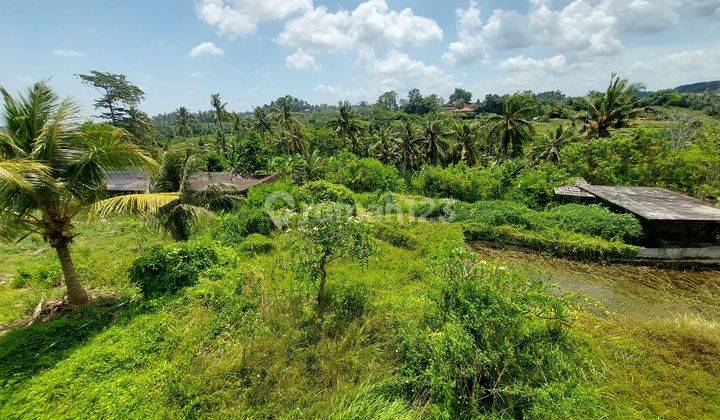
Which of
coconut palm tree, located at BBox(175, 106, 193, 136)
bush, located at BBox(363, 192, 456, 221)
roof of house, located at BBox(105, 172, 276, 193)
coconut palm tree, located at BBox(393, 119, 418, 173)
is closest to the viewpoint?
bush, located at BBox(363, 192, 456, 221)

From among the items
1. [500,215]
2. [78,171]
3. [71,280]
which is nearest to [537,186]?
[500,215]

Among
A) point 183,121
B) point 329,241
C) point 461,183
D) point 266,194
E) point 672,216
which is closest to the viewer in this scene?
point 329,241

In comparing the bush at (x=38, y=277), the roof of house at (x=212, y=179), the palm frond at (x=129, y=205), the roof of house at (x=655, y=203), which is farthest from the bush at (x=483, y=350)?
the roof of house at (x=212, y=179)

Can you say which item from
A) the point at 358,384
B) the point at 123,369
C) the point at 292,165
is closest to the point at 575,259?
the point at 358,384

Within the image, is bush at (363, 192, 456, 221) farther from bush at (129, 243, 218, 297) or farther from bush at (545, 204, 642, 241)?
bush at (129, 243, 218, 297)

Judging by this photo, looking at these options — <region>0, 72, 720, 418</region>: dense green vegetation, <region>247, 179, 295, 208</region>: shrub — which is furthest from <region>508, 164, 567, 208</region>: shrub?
<region>247, 179, 295, 208</region>: shrub

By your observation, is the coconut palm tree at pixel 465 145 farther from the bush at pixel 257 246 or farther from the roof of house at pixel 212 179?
the bush at pixel 257 246

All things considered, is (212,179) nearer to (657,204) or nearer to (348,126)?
(348,126)
